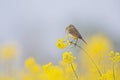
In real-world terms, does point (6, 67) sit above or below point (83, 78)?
above

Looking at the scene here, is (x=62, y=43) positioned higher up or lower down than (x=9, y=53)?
lower down

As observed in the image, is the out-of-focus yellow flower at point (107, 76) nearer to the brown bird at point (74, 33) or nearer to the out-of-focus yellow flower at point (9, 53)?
the brown bird at point (74, 33)

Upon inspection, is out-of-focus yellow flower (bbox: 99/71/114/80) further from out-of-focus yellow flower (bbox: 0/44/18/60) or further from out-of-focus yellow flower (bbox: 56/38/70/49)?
out-of-focus yellow flower (bbox: 0/44/18/60)

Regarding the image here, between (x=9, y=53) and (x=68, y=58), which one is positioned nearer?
(x=68, y=58)

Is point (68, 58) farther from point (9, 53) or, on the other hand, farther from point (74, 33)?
point (9, 53)

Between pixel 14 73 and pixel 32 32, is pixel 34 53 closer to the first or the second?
pixel 32 32

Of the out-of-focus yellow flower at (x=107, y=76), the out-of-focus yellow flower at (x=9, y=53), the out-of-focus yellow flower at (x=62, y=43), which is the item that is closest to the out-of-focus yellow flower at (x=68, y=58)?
the out-of-focus yellow flower at (x=62, y=43)

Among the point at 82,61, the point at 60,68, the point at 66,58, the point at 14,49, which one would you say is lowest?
the point at 66,58

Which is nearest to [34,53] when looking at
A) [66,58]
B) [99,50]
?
[99,50]

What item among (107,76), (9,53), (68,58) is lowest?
(107,76)

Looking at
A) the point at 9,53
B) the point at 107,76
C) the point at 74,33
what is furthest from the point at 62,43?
the point at 9,53

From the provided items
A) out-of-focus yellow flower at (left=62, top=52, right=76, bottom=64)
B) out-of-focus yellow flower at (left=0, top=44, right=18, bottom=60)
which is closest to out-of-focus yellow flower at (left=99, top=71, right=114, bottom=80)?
out-of-focus yellow flower at (left=62, top=52, right=76, bottom=64)
